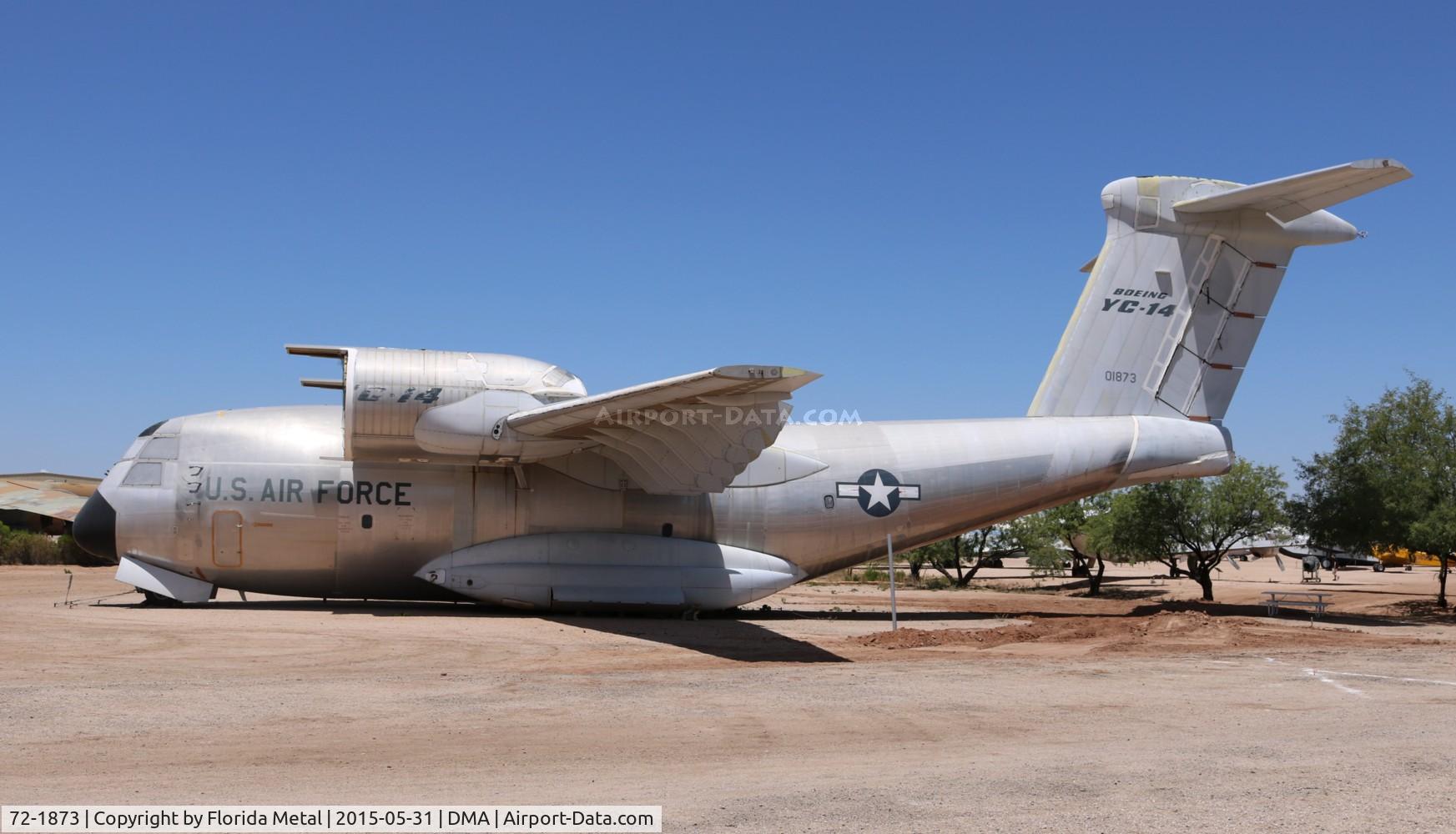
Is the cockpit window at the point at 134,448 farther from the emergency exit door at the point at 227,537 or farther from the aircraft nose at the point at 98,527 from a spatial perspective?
the emergency exit door at the point at 227,537

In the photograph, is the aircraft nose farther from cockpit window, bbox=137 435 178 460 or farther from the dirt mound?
the dirt mound

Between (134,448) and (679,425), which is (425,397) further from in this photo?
(134,448)

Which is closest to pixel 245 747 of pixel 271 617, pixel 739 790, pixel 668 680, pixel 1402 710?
pixel 739 790

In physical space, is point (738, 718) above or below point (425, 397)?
below

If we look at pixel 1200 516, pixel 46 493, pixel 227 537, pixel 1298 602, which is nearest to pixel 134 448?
pixel 227 537

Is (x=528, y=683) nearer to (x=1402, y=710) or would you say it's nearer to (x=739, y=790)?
(x=739, y=790)

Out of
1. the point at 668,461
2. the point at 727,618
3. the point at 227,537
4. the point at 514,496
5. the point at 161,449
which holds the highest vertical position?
the point at 161,449

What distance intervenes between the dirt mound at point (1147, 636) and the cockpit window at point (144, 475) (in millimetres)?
10711

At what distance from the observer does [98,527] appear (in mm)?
16297

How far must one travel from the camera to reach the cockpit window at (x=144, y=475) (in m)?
16.5

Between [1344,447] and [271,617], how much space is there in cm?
2270

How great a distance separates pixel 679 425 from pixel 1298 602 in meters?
13.6

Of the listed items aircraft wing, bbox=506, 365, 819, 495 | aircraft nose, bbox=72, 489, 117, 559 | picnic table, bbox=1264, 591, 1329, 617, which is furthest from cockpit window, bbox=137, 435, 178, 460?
picnic table, bbox=1264, 591, 1329, 617

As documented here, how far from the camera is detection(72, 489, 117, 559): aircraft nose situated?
16297 millimetres
